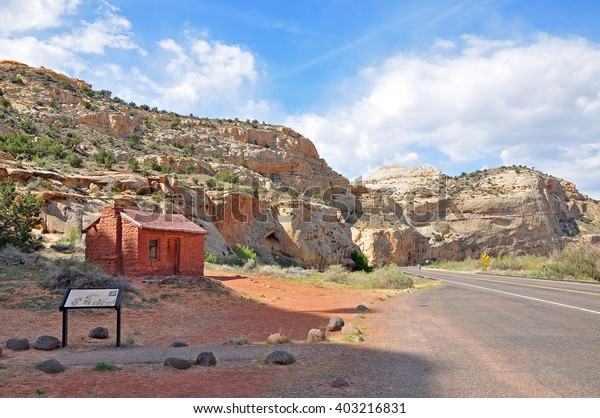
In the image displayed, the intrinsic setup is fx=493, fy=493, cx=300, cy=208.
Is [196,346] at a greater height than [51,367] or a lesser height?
lesser

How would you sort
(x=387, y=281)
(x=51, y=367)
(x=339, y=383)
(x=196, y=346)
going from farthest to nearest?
(x=387, y=281) → (x=196, y=346) → (x=51, y=367) → (x=339, y=383)

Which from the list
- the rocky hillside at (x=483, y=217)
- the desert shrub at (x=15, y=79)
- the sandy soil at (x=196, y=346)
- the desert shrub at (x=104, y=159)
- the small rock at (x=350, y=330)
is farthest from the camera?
the rocky hillside at (x=483, y=217)

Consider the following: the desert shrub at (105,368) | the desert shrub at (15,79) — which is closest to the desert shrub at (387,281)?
the desert shrub at (105,368)

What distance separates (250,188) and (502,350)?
40.8m

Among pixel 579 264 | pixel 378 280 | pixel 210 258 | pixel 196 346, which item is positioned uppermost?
pixel 210 258

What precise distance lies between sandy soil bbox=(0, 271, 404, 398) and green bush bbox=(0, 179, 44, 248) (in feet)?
34.2

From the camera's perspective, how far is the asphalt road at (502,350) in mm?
6090

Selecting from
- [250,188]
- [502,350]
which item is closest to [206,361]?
[502,350]

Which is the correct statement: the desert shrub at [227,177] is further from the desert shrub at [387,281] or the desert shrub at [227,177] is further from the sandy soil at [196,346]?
the sandy soil at [196,346]

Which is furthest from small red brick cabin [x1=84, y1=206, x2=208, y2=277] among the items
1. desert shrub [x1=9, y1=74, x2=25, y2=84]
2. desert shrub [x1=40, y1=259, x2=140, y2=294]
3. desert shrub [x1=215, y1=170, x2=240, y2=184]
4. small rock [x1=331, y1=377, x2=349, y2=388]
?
desert shrub [x1=9, y1=74, x2=25, y2=84]

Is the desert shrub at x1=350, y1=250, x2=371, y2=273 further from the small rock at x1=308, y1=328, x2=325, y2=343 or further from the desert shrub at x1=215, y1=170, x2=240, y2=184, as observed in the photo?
the small rock at x1=308, y1=328, x2=325, y2=343

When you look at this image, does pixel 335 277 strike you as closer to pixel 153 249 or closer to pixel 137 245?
pixel 153 249

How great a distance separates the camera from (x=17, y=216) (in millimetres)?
27688

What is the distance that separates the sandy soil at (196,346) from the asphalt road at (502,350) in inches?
41.7
